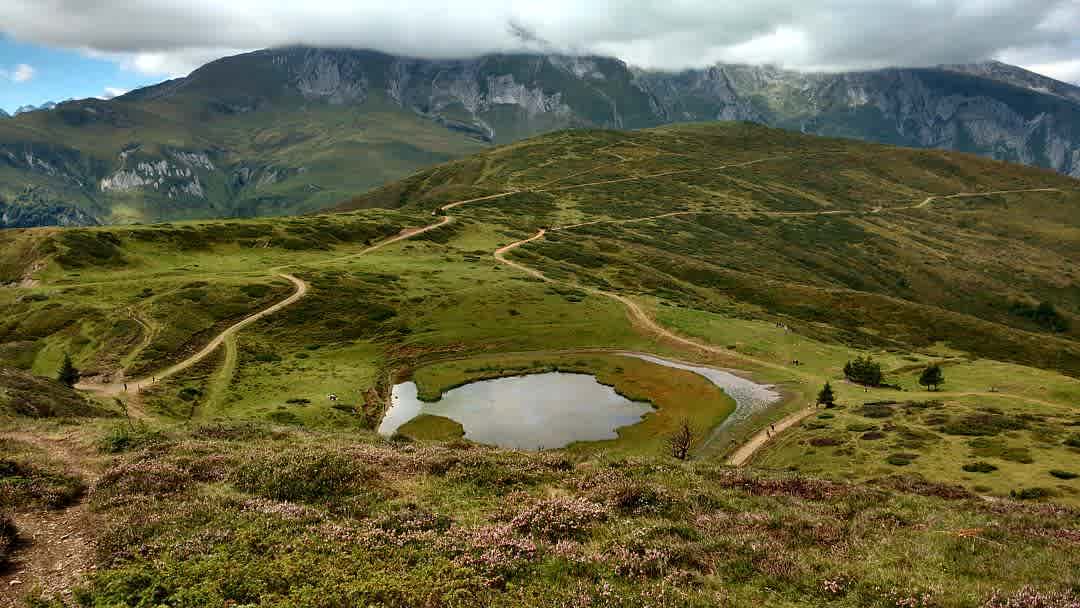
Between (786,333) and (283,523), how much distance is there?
101559mm

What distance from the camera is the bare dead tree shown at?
5214cm

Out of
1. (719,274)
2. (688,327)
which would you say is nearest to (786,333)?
(688,327)

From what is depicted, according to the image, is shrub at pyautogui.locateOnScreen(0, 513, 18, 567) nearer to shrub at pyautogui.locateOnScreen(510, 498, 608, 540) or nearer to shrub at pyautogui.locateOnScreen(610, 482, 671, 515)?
shrub at pyautogui.locateOnScreen(510, 498, 608, 540)

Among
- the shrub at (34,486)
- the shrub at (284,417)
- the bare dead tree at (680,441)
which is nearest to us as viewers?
the shrub at (34,486)

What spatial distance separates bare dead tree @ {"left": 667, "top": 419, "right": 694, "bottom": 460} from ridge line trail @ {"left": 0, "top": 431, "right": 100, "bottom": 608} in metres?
42.5

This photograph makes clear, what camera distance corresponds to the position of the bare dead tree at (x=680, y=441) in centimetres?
5214

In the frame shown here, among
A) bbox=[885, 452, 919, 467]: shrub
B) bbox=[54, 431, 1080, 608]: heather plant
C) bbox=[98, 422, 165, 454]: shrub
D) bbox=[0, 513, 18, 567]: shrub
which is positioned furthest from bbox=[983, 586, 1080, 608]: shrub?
bbox=[885, 452, 919, 467]: shrub

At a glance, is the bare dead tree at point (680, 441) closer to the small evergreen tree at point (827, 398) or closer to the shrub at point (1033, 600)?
the small evergreen tree at point (827, 398)

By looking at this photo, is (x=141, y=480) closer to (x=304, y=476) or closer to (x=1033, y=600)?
(x=304, y=476)

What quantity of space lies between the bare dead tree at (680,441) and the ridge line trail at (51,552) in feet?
139

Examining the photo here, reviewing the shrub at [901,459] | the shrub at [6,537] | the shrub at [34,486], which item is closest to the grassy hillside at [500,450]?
the shrub at [34,486]

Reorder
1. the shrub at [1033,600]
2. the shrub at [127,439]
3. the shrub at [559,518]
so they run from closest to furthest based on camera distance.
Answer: the shrub at [1033,600] < the shrub at [559,518] < the shrub at [127,439]

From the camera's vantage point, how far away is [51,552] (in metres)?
16.3

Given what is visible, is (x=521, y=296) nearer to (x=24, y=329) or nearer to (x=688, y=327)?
(x=688, y=327)
